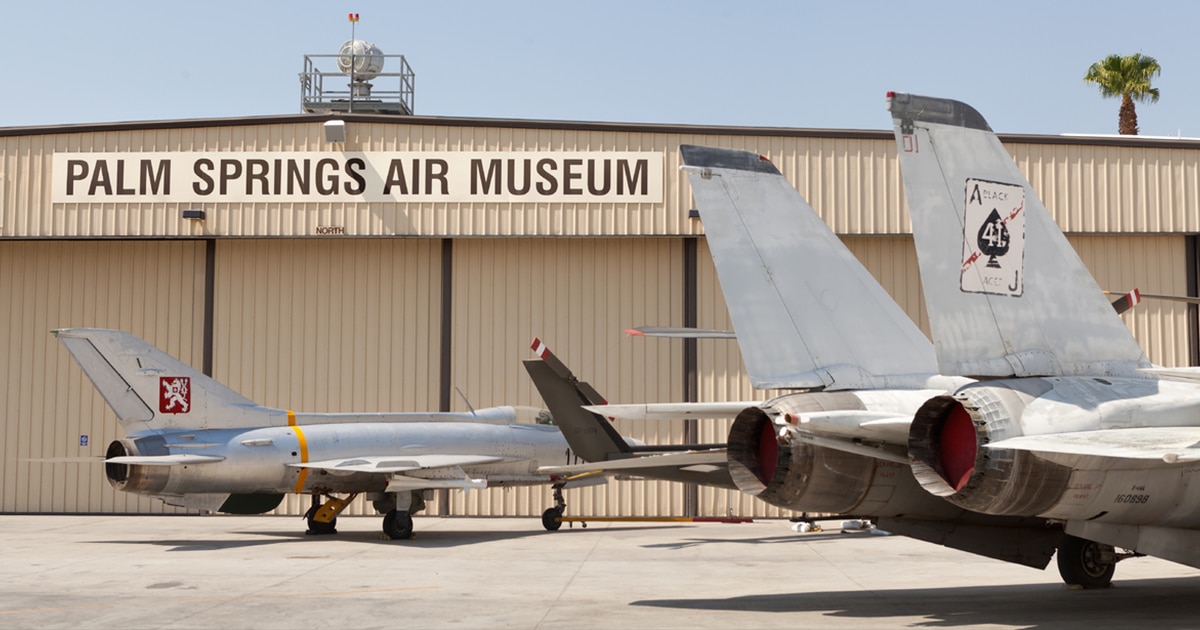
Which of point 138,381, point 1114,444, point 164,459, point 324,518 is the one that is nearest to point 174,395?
point 138,381

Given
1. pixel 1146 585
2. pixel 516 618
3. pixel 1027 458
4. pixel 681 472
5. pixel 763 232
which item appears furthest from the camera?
pixel 681 472

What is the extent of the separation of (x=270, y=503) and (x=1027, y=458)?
48.0 feet

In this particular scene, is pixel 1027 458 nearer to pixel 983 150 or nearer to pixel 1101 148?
pixel 983 150

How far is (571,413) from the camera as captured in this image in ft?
61.6

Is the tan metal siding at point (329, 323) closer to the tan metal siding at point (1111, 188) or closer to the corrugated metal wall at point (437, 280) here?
the corrugated metal wall at point (437, 280)

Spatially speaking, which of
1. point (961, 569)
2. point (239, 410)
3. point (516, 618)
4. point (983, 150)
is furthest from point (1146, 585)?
point (239, 410)

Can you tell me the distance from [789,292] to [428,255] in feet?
48.7

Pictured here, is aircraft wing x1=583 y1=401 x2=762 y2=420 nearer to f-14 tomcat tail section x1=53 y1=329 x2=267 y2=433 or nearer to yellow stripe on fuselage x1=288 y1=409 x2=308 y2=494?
yellow stripe on fuselage x1=288 y1=409 x2=308 y2=494

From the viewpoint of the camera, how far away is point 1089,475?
8570mm

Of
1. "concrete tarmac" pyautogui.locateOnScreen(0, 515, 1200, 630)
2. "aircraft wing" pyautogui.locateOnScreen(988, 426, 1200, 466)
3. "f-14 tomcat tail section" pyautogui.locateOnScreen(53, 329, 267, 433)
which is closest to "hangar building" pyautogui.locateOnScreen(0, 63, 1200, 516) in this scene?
"concrete tarmac" pyautogui.locateOnScreen(0, 515, 1200, 630)

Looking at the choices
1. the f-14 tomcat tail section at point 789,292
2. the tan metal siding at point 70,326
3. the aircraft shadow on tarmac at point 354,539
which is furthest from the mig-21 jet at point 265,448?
the f-14 tomcat tail section at point 789,292

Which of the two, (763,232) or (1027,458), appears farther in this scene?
(763,232)

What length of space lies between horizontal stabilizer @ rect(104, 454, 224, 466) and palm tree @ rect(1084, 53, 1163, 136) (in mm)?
33931

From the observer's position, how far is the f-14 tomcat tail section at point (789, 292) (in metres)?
10.5
